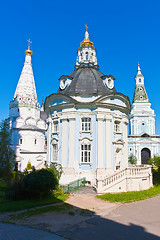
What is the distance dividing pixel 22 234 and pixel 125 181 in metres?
11.6

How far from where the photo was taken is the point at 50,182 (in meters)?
13.6

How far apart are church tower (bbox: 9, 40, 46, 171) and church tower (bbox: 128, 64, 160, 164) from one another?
2322 centimetres

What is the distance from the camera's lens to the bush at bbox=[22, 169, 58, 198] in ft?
43.0

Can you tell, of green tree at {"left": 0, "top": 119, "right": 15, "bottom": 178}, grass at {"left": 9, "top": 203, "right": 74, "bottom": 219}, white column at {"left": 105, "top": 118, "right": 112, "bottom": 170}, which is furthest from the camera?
white column at {"left": 105, "top": 118, "right": 112, "bottom": 170}

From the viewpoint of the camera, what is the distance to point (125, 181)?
17.4 meters

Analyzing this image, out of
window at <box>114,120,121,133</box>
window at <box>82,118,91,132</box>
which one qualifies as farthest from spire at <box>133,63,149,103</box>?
window at <box>82,118,91,132</box>

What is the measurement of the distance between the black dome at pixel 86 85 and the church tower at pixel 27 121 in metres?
20.5

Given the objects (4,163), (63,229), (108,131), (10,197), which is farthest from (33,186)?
(108,131)

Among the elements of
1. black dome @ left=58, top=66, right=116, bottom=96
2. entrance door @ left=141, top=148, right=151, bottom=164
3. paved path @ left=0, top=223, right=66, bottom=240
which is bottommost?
paved path @ left=0, top=223, right=66, bottom=240

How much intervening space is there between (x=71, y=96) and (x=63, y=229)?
1512cm

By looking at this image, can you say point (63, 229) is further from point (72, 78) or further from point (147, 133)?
point (147, 133)

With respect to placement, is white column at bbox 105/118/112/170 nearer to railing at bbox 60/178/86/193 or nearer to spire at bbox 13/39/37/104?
railing at bbox 60/178/86/193

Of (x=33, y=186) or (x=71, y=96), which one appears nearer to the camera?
(x=33, y=186)

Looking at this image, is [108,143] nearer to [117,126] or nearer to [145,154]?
[117,126]
